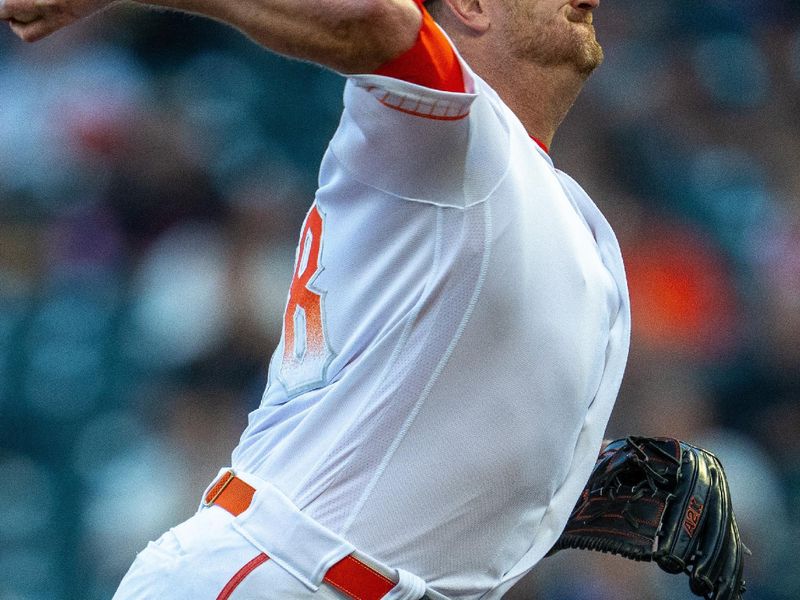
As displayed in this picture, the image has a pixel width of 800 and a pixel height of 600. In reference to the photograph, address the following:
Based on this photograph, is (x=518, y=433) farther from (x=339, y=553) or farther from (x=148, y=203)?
(x=148, y=203)

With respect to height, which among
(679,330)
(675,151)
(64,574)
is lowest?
(64,574)

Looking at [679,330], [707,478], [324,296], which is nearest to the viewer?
[324,296]

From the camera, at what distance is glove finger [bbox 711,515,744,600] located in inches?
100

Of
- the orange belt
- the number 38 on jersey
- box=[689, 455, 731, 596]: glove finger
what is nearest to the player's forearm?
the number 38 on jersey

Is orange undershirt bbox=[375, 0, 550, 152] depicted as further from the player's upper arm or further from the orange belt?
the orange belt

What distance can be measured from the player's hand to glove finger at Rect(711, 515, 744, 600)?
1.81 m

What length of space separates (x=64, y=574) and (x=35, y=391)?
29.5 inches

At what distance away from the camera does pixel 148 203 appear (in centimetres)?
496

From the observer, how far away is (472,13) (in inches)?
105

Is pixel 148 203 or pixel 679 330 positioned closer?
pixel 148 203

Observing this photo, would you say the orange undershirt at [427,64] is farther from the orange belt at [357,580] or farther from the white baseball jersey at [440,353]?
the orange belt at [357,580]

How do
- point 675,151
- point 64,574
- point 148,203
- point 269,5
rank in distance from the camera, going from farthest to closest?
point 675,151, point 148,203, point 64,574, point 269,5

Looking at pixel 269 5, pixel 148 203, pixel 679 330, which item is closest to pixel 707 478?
pixel 269 5

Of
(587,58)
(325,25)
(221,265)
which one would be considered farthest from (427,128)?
(221,265)
